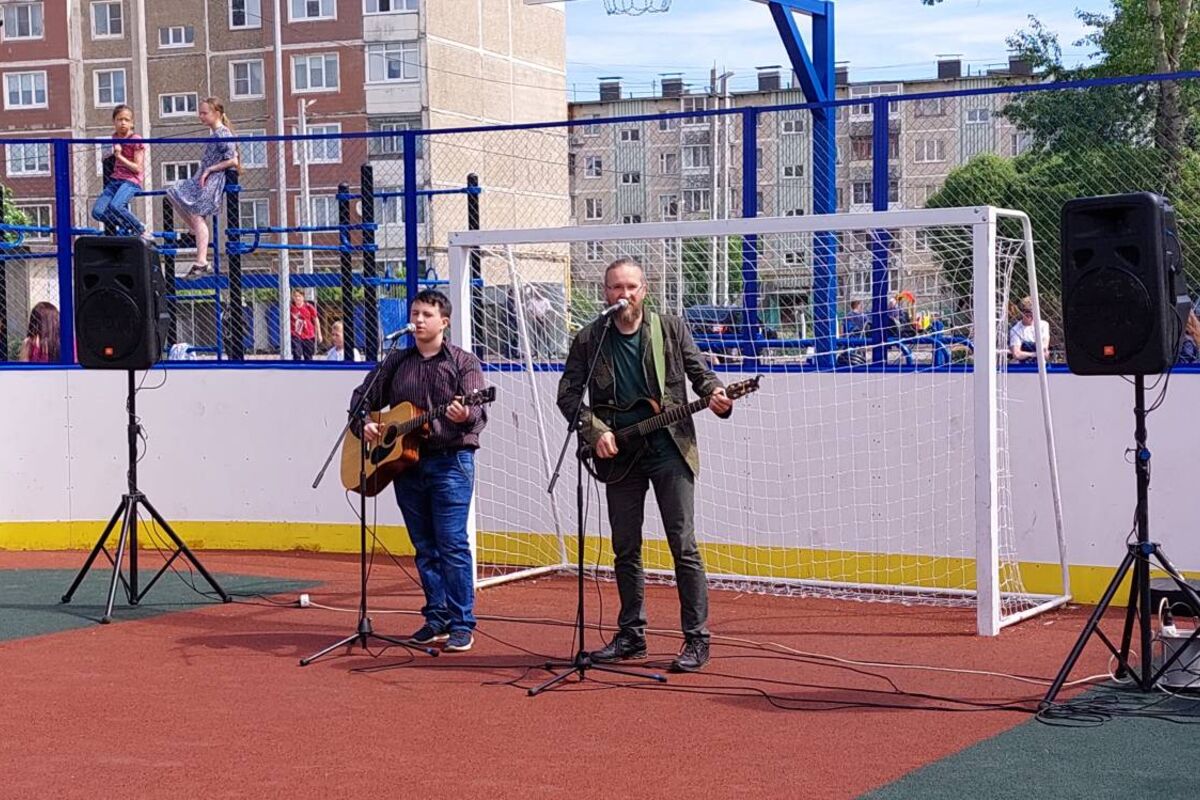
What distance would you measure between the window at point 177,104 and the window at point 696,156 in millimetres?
47877

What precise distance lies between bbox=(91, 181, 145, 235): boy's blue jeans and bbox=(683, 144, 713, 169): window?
4.53m

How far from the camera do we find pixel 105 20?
2366 inches

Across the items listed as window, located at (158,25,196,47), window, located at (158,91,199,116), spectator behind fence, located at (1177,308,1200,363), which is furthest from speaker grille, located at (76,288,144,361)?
window, located at (158,25,196,47)

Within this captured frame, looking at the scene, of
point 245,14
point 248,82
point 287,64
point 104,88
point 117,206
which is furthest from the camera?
point 104,88

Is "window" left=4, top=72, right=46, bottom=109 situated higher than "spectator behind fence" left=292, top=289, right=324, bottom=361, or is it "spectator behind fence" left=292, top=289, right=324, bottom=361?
"window" left=4, top=72, right=46, bottom=109

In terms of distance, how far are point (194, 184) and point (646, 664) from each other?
7.23m

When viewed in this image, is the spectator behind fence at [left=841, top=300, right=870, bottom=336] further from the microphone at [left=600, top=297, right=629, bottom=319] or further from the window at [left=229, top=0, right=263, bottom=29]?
the window at [left=229, top=0, right=263, bottom=29]

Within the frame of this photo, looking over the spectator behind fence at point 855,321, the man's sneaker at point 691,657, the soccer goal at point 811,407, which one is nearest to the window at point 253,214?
the soccer goal at point 811,407

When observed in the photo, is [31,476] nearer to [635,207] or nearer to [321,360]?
[321,360]

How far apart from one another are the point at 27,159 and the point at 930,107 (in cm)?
722

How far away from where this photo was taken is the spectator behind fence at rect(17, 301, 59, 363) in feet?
43.3

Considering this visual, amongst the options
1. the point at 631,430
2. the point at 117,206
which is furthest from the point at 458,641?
the point at 117,206

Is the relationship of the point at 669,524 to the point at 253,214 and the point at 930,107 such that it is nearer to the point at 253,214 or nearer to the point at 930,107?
the point at 930,107

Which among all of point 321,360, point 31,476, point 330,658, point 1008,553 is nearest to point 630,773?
point 330,658
